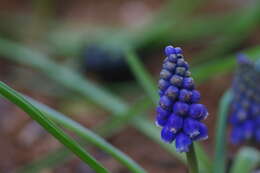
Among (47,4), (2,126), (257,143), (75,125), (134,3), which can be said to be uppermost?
(134,3)

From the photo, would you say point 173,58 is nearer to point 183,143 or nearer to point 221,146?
point 183,143

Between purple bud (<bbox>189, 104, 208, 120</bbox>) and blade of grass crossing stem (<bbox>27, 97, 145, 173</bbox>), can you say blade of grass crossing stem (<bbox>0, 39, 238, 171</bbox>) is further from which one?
purple bud (<bbox>189, 104, 208, 120</bbox>)

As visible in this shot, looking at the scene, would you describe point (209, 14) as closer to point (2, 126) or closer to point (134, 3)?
point (134, 3)

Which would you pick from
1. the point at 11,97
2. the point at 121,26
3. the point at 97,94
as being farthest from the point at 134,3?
the point at 11,97

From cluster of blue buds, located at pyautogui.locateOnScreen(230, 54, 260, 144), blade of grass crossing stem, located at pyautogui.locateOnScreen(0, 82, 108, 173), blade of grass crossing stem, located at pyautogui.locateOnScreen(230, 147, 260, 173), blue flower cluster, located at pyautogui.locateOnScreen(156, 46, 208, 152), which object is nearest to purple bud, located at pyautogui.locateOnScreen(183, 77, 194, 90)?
blue flower cluster, located at pyautogui.locateOnScreen(156, 46, 208, 152)

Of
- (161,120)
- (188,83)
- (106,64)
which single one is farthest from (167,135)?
(106,64)

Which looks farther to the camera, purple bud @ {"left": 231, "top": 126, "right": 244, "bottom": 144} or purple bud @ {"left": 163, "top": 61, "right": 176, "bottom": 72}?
purple bud @ {"left": 231, "top": 126, "right": 244, "bottom": 144}
